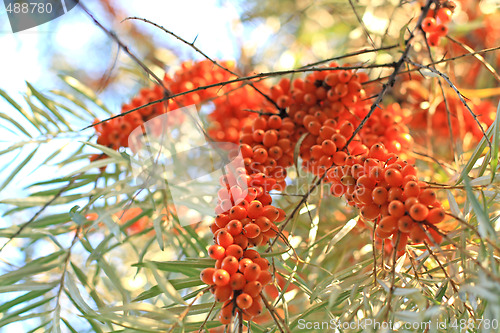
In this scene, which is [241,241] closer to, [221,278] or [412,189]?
[221,278]

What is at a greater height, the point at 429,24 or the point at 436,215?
the point at 429,24

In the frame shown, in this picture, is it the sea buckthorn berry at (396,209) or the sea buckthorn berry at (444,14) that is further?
the sea buckthorn berry at (444,14)

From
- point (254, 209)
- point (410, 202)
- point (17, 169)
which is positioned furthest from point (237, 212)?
point (17, 169)

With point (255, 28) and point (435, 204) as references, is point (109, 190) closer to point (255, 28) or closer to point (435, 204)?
point (435, 204)

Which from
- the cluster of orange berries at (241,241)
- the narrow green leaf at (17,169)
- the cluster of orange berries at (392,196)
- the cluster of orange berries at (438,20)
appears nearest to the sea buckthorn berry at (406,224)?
the cluster of orange berries at (392,196)

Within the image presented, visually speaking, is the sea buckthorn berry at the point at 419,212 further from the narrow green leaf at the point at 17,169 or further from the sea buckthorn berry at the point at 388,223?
the narrow green leaf at the point at 17,169

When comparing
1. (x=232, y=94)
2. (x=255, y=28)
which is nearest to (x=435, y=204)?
(x=232, y=94)

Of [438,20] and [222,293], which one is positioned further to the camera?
[438,20]
